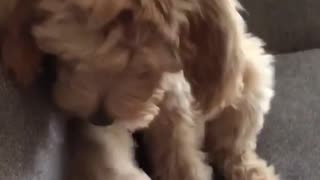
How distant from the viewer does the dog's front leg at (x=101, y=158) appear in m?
1.28

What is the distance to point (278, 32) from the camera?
1993mm

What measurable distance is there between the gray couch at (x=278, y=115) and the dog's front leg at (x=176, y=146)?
0.17 meters

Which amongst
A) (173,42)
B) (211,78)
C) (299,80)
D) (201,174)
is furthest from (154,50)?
(299,80)

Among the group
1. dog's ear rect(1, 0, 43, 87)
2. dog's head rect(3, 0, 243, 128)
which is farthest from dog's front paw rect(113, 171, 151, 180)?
dog's ear rect(1, 0, 43, 87)

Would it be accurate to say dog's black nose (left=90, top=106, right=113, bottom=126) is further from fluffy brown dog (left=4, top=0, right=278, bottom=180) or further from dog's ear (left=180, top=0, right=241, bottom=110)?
dog's ear (left=180, top=0, right=241, bottom=110)

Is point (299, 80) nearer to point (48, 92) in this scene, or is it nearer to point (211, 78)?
point (211, 78)

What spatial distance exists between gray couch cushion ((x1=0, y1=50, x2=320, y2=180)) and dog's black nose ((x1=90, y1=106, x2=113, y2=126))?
0.05 metres

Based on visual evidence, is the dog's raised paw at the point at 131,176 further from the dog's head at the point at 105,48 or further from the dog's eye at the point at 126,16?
the dog's eye at the point at 126,16

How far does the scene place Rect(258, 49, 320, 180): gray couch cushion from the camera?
5.38ft

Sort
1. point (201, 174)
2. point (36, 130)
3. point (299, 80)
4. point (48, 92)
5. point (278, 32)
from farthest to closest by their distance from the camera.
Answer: point (278, 32)
point (299, 80)
point (201, 174)
point (48, 92)
point (36, 130)

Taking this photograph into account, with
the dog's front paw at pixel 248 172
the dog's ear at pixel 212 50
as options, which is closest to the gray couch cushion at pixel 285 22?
the dog's front paw at pixel 248 172

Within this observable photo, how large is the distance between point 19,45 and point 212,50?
276 mm

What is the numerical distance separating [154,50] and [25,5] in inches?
7.2

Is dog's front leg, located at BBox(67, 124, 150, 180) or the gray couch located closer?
the gray couch
